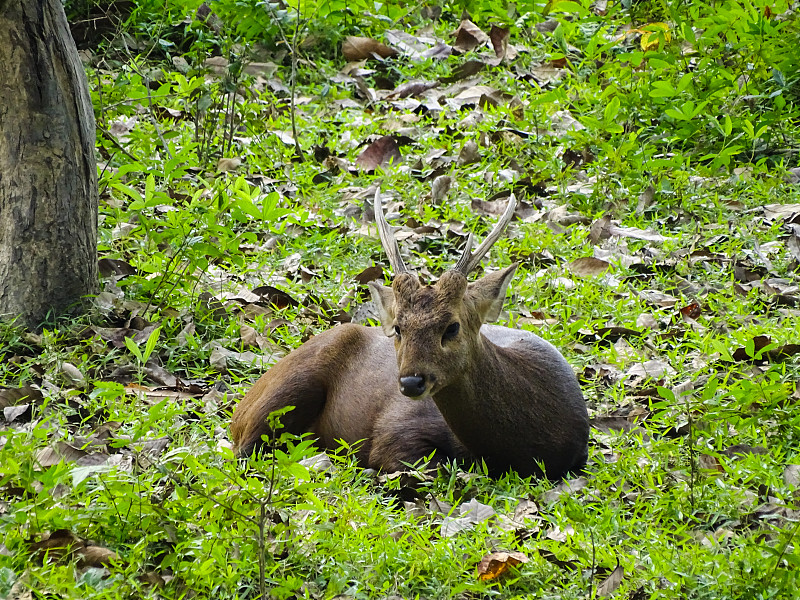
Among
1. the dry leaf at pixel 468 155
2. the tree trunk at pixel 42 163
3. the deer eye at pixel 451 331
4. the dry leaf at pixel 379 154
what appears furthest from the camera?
the dry leaf at pixel 379 154

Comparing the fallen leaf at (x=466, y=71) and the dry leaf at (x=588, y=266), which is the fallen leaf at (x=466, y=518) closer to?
the dry leaf at (x=588, y=266)

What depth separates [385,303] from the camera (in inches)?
176

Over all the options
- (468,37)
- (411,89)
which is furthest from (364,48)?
(468,37)

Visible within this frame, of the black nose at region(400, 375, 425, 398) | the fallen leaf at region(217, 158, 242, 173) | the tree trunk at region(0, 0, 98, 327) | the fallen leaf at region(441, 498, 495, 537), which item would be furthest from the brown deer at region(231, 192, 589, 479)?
the fallen leaf at region(217, 158, 242, 173)

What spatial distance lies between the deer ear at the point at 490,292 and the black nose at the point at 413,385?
483mm

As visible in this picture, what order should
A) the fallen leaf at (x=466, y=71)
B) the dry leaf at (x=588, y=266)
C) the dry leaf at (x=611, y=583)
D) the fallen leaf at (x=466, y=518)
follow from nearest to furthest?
the dry leaf at (x=611, y=583) < the fallen leaf at (x=466, y=518) < the dry leaf at (x=588, y=266) < the fallen leaf at (x=466, y=71)

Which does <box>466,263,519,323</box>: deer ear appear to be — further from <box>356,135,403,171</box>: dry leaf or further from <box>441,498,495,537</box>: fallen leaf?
<box>356,135,403,171</box>: dry leaf

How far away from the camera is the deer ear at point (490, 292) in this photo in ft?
14.0

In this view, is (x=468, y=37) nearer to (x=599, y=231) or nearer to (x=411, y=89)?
(x=411, y=89)

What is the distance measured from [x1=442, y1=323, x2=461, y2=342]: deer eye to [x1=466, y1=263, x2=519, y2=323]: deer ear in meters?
0.21

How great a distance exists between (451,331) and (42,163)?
7.09ft

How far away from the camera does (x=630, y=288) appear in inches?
230

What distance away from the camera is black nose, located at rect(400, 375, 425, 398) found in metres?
3.92

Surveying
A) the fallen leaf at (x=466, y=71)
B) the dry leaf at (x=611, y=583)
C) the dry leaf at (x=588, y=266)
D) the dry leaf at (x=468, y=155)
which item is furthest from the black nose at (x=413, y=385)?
the fallen leaf at (x=466, y=71)
